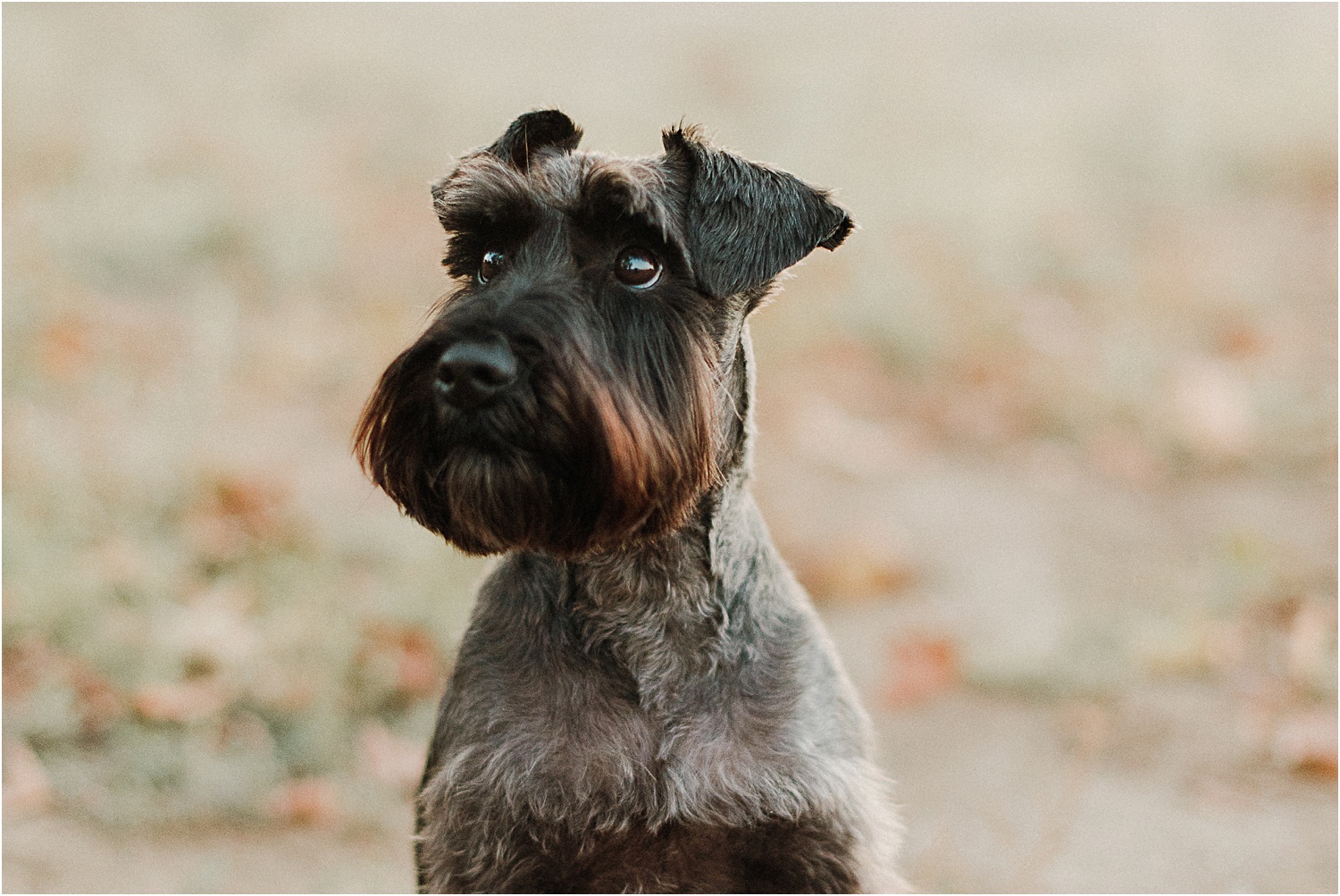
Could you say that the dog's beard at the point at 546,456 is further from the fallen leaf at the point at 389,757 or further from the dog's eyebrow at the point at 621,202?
the fallen leaf at the point at 389,757

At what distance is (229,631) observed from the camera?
168 inches

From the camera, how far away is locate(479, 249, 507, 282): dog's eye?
Answer: 2.51 meters

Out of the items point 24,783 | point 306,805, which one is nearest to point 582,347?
point 306,805

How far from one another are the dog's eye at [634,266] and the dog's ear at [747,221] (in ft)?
0.32

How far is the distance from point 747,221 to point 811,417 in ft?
13.9

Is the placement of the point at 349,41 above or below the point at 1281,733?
above

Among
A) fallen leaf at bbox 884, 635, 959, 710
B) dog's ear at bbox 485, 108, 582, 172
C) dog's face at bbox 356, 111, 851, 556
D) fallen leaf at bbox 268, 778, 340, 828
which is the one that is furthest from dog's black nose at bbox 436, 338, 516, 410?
fallen leaf at bbox 884, 635, 959, 710

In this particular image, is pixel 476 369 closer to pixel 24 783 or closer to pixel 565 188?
pixel 565 188

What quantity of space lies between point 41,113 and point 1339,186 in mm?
9826

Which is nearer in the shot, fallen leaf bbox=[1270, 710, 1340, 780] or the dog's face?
the dog's face

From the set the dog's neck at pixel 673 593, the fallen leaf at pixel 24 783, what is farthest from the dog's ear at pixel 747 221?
the fallen leaf at pixel 24 783

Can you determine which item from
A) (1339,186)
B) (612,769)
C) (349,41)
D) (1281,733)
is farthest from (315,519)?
(1339,186)

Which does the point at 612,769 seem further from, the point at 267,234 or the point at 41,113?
the point at 41,113

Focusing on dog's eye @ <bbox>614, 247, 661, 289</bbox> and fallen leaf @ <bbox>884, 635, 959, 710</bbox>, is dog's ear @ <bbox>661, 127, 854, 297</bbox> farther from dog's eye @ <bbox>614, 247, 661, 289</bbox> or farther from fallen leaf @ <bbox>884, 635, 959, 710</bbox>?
fallen leaf @ <bbox>884, 635, 959, 710</bbox>
